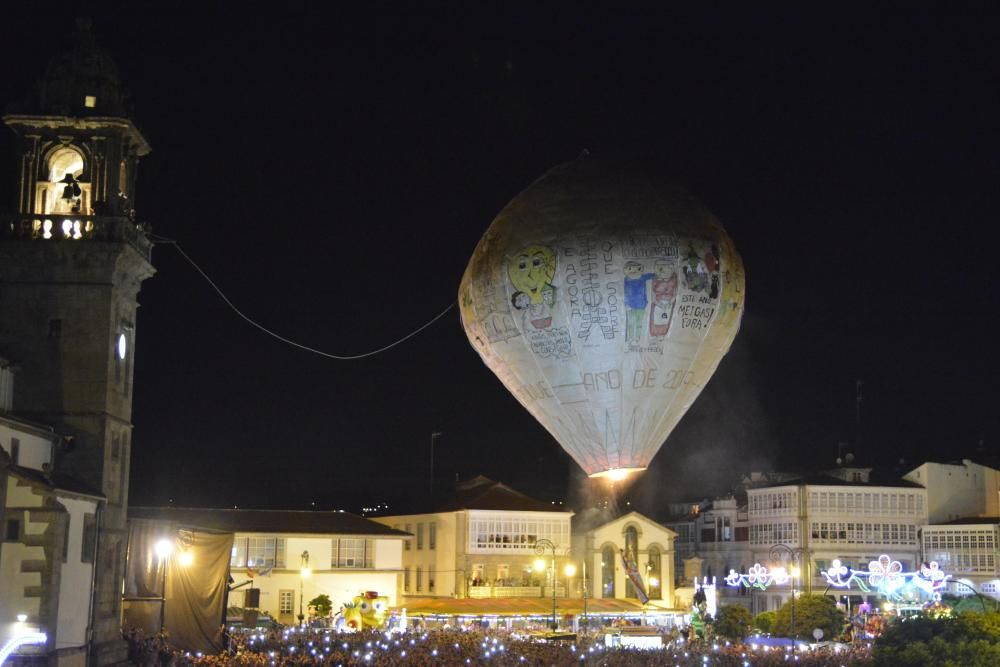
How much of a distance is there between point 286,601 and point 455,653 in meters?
38.5

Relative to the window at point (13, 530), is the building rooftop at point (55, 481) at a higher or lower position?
higher

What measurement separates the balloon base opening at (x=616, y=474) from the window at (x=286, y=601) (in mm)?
34244

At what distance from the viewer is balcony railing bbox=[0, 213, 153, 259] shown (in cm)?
4175

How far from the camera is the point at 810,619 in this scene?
5825 centimetres

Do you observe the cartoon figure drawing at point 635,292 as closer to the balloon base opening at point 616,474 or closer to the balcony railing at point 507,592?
the balloon base opening at point 616,474

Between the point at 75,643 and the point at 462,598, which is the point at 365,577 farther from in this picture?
the point at 75,643

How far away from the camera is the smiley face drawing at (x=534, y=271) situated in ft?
135

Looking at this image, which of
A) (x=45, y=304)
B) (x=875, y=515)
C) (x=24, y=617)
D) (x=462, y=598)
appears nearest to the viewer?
(x=24, y=617)

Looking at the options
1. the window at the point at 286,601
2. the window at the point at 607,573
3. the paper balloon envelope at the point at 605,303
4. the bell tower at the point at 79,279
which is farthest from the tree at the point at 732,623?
the bell tower at the point at 79,279

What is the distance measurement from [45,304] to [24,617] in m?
10.6

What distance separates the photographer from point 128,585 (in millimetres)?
43844

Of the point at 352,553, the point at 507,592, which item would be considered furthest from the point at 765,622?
the point at 352,553

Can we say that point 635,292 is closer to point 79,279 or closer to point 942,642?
point 942,642

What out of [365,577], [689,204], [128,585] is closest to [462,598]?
[365,577]
